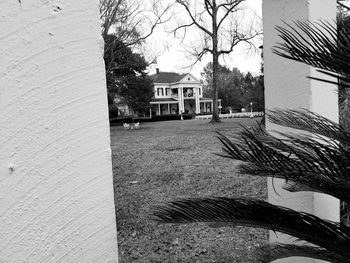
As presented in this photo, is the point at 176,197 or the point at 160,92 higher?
the point at 160,92

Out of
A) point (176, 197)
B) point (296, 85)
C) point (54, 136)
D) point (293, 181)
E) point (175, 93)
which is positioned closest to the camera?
point (54, 136)

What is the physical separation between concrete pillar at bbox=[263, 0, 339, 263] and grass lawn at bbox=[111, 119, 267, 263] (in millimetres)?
353

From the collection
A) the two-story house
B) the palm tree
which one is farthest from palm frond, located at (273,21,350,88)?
the two-story house

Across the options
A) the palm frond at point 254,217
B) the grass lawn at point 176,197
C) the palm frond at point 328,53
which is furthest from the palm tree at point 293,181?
the grass lawn at point 176,197

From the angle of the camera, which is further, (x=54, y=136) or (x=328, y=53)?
→ (x=328, y=53)

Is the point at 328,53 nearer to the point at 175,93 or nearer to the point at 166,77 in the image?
the point at 175,93

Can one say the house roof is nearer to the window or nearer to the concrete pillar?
the window

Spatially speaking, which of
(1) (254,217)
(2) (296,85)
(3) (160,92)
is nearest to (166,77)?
(3) (160,92)

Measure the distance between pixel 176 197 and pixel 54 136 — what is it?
488 cm

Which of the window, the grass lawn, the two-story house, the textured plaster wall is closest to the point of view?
the textured plaster wall

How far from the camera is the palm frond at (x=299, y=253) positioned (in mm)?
1164


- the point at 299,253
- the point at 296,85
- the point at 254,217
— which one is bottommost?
the point at 299,253

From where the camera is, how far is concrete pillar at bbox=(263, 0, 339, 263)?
4.91ft

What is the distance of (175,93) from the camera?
6272 centimetres
